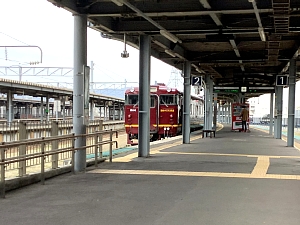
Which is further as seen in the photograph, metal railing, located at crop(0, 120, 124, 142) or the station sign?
the station sign

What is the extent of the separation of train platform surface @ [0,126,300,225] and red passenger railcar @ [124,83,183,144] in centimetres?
1220

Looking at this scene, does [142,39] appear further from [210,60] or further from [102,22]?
[210,60]

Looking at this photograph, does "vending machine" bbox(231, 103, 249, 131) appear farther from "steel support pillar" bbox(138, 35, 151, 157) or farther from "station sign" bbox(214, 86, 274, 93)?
"steel support pillar" bbox(138, 35, 151, 157)

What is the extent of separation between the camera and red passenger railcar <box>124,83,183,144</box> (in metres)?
24.1

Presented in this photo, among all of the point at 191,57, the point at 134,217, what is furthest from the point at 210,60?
the point at 134,217

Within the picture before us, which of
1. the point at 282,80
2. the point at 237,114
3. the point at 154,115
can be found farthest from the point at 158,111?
the point at 237,114

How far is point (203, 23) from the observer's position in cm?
1359

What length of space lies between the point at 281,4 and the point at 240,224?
5.58 metres

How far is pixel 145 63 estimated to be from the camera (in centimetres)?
1437

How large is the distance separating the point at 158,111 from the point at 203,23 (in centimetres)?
1109

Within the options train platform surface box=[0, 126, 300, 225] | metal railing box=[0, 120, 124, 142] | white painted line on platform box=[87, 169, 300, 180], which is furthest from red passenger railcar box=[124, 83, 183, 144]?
white painted line on platform box=[87, 169, 300, 180]

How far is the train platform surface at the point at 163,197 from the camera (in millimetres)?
6078

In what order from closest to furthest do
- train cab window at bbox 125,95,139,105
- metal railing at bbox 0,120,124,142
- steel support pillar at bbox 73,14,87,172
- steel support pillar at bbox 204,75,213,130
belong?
1. metal railing at bbox 0,120,124,142
2. steel support pillar at bbox 73,14,87,172
3. train cab window at bbox 125,95,139,105
4. steel support pillar at bbox 204,75,213,130

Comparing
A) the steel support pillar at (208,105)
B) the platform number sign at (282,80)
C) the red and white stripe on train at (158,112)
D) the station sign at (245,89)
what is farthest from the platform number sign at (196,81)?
the station sign at (245,89)
